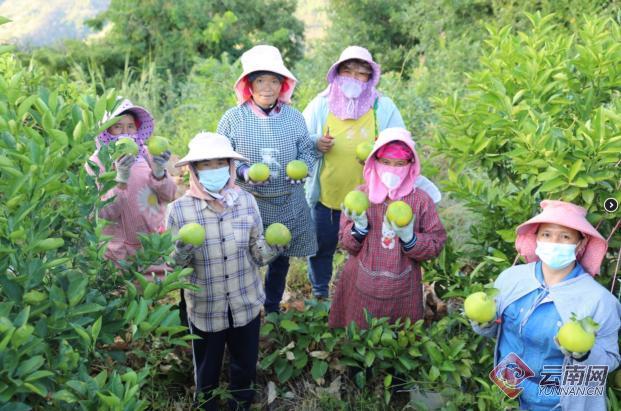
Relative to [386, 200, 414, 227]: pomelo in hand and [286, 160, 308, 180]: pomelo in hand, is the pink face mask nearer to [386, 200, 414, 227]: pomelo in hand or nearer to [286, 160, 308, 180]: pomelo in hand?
[386, 200, 414, 227]: pomelo in hand

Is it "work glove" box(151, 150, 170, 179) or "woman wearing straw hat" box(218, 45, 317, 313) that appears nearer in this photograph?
"work glove" box(151, 150, 170, 179)

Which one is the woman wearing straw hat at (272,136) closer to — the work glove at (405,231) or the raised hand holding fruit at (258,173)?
the raised hand holding fruit at (258,173)

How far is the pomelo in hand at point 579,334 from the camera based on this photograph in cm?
206

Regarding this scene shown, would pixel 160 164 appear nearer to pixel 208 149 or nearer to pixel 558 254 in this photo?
pixel 208 149

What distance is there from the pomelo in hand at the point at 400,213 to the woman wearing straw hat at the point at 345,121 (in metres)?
1.01

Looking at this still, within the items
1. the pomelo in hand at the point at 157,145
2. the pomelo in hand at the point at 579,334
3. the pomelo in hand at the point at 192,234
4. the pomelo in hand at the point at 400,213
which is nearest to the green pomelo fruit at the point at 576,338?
the pomelo in hand at the point at 579,334

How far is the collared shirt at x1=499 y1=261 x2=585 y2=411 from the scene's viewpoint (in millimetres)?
2332

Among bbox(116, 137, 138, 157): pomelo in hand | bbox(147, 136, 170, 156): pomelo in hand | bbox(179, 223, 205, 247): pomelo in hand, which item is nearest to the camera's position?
bbox(116, 137, 138, 157): pomelo in hand

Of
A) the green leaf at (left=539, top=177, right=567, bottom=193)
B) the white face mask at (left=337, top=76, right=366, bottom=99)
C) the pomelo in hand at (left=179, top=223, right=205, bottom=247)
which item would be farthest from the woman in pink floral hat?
the green leaf at (left=539, top=177, right=567, bottom=193)

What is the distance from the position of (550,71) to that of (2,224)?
2331 mm

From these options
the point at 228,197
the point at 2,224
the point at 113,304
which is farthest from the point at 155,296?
the point at 228,197

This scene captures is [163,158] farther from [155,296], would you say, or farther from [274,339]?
[155,296]

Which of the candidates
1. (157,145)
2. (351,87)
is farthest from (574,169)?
(157,145)

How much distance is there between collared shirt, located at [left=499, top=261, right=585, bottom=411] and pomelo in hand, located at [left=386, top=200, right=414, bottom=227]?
2.04 feet
